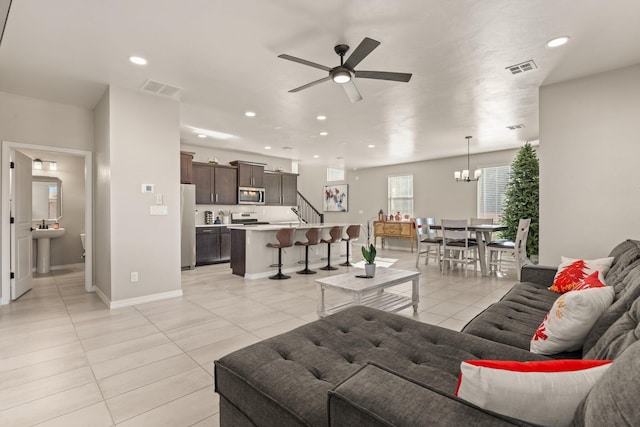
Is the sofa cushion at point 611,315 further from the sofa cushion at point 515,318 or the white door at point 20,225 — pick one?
the white door at point 20,225

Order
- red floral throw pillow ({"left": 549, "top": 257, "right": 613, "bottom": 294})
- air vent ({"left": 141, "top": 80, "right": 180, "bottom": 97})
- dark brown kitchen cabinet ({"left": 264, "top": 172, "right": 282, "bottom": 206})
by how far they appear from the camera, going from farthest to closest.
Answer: dark brown kitchen cabinet ({"left": 264, "top": 172, "right": 282, "bottom": 206}) < air vent ({"left": 141, "top": 80, "right": 180, "bottom": 97}) < red floral throw pillow ({"left": 549, "top": 257, "right": 613, "bottom": 294})

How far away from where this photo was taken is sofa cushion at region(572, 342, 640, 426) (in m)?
0.65

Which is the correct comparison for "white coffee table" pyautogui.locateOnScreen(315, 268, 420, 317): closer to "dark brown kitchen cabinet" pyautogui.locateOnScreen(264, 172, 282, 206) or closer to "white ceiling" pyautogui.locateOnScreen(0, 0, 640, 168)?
"white ceiling" pyautogui.locateOnScreen(0, 0, 640, 168)

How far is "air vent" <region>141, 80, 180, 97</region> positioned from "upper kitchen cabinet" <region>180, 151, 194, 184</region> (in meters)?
2.55

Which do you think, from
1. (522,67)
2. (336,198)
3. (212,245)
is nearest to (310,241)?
(212,245)

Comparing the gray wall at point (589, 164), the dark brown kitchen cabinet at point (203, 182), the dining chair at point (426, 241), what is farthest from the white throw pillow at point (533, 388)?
the dark brown kitchen cabinet at point (203, 182)

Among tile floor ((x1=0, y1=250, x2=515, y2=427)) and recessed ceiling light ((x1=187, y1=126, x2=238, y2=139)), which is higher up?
recessed ceiling light ((x1=187, y1=126, x2=238, y2=139))

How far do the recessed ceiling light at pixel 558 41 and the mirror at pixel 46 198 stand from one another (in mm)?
8429

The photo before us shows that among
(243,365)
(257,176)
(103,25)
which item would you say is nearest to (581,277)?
(243,365)

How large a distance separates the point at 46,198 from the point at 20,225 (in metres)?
2.44

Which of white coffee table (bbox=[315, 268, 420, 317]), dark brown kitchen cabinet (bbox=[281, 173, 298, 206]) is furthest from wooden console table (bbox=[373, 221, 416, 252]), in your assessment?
white coffee table (bbox=[315, 268, 420, 317])

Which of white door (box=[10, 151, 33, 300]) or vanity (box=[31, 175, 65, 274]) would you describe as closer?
white door (box=[10, 151, 33, 300])

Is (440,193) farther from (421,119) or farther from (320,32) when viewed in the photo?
(320,32)

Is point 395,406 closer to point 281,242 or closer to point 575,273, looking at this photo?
point 575,273
